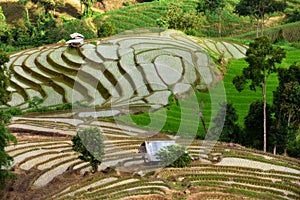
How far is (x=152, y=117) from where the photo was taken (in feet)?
84.9

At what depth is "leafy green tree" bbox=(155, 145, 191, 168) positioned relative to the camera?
1546 centimetres

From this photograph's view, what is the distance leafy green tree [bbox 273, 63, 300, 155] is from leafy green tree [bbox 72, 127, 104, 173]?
379 inches

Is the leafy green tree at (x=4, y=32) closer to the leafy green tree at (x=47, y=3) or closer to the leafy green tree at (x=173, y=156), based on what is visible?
the leafy green tree at (x=47, y=3)

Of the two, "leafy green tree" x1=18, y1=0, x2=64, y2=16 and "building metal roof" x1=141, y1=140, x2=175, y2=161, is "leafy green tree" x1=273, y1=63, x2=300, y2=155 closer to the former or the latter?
"building metal roof" x1=141, y1=140, x2=175, y2=161

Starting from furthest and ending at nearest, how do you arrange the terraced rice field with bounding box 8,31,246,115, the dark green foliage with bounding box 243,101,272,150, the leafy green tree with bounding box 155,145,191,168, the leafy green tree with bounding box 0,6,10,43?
the leafy green tree with bounding box 0,6,10,43, the terraced rice field with bounding box 8,31,246,115, the dark green foliage with bounding box 243,101,272,150, the leafy green tree with bounding box 155,145,191,168

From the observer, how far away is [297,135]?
23.0 meters

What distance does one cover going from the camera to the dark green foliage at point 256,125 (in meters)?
23.2

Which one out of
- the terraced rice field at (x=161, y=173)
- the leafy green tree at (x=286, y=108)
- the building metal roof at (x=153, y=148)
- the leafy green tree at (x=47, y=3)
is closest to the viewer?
the terraced rice field at (x=161, y=173)

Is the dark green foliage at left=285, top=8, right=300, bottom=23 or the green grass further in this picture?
the dark green foliage at left=285, top=8, right=300, bottom=23

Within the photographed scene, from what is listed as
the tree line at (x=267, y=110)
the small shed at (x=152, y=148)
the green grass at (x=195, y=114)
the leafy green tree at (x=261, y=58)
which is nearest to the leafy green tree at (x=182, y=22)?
the green grass at (x=195, y=114)

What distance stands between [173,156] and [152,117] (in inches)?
407

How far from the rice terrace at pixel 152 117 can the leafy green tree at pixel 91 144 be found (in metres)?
0.04

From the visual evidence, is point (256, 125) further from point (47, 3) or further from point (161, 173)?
point (47, 3)

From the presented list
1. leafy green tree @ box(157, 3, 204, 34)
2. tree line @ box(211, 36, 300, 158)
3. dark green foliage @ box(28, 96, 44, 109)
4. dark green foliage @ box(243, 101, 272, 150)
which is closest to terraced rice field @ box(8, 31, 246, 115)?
dark green foliage @ box(28, 96, 44, 109)
